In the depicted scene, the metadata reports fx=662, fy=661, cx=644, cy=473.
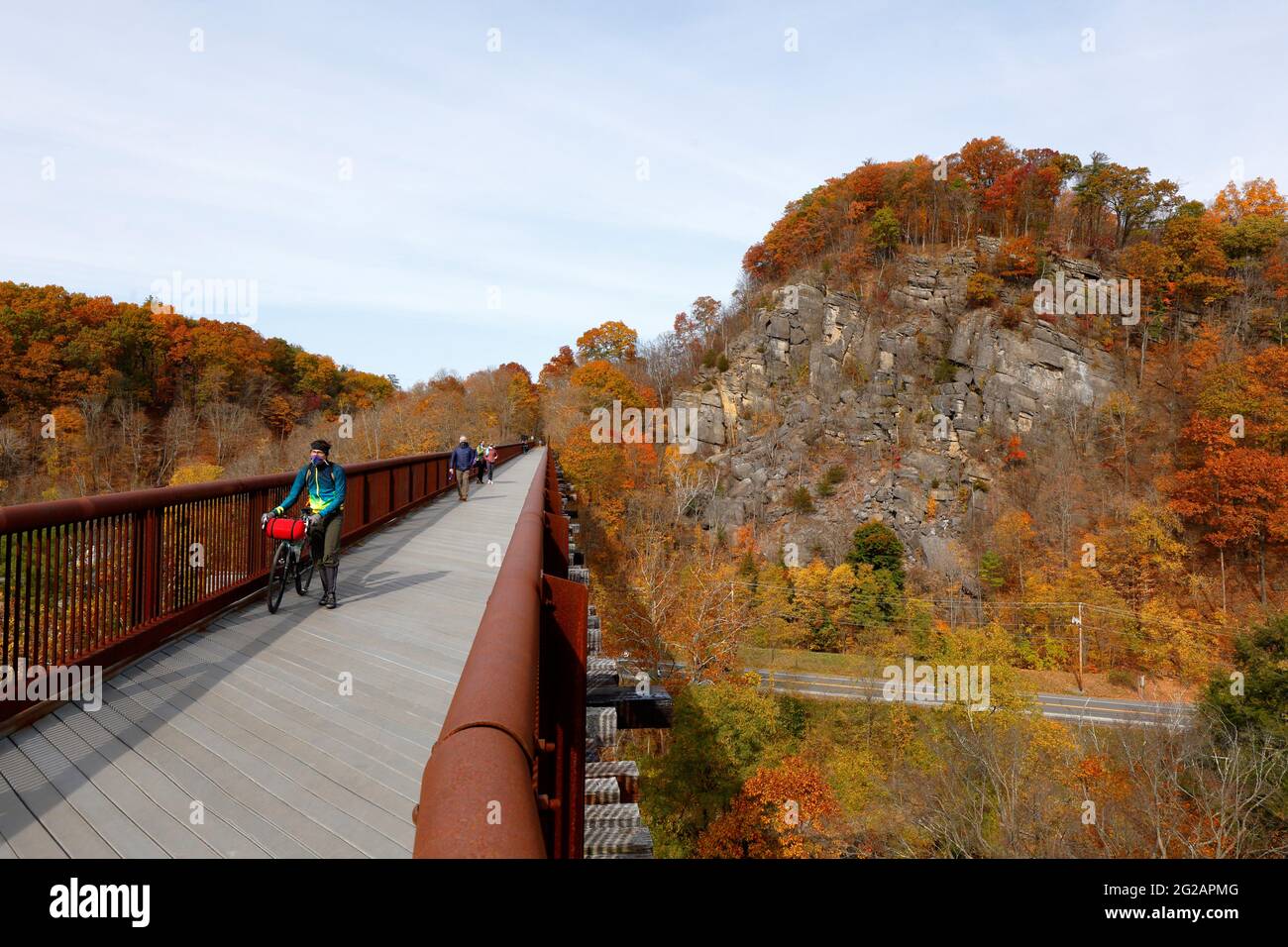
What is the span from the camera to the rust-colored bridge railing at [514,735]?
0.97 m

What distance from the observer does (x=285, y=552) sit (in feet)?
21.8

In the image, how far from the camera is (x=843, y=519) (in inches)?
2606

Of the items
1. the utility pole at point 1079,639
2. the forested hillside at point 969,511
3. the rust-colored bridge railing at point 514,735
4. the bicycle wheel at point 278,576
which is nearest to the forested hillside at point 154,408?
the forested hillside at point 969,511

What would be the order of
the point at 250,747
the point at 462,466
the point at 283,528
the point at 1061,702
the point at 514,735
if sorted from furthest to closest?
the point at 1061,702
the point at 462,466
the point at 283,528
the point at 250,747
the point at 514,735

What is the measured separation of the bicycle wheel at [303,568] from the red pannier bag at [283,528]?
1.01ft

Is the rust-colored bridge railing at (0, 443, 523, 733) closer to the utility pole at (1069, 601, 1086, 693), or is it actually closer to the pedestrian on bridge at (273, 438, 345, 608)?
the pedestrian on bridge at (273, 438, 345, 608)

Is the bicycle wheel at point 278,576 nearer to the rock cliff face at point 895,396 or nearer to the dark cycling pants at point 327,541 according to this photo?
A: the dark cycling pants at point 327,541

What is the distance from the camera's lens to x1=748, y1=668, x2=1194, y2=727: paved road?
36.2 meters

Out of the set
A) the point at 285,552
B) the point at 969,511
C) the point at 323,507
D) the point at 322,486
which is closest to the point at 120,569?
the point at 285,552

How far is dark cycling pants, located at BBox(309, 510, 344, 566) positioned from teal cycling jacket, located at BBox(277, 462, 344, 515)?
0.13 m

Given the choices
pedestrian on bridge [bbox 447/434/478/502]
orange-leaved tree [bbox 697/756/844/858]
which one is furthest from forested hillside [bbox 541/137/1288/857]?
pedestrian on bridge [bbox 447/434/478/502]

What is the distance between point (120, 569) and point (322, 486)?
218cm

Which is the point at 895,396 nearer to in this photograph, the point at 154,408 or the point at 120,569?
Result: the point at 120,569
